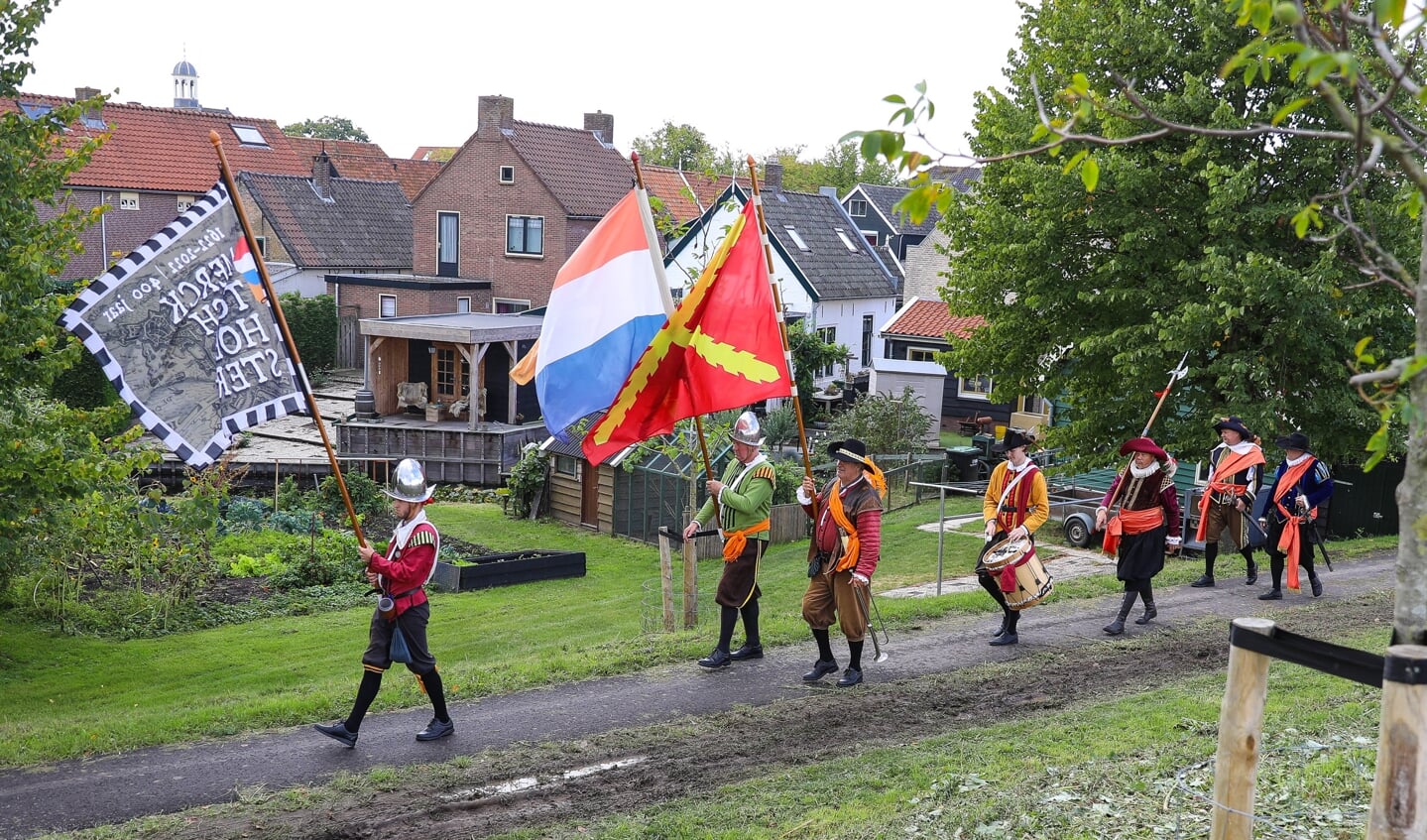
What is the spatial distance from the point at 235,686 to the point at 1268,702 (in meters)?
9.20

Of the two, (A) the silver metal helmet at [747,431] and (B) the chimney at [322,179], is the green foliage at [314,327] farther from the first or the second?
(A) the silver metal helmet at [747,431]

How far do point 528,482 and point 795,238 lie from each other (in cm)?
1915

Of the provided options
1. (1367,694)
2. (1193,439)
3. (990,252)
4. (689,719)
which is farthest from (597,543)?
(1367,694)

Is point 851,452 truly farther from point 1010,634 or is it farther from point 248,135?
point 248,135

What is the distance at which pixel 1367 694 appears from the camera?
26.8 feet

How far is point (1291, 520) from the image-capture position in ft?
39.6

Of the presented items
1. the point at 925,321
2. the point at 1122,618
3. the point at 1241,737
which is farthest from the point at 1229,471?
the point at 925,321

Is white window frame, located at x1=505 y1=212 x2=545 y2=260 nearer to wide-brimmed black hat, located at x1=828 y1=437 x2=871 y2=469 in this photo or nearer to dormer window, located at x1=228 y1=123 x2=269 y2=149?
dormer window, located at x1=228 y1=123 x2=269 y2=149

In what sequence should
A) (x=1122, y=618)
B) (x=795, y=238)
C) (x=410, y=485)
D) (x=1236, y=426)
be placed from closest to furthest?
(x=410, y=485)
(x=1122, y=618)
(x=1236, y=426)
(x=795, y=238)

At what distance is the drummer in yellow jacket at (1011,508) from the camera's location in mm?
10289

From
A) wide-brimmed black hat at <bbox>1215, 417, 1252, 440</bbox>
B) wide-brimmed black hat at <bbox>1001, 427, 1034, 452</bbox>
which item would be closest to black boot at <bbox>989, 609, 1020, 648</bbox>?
wide-brimmed black hat at <bbox>1001, 427, 1034, 452</bbox>

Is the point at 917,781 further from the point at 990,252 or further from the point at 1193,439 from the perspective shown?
the point at 990,252

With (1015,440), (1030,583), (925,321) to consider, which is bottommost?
(1030,583)

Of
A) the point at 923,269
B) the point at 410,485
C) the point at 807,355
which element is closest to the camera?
the point at 410,485
